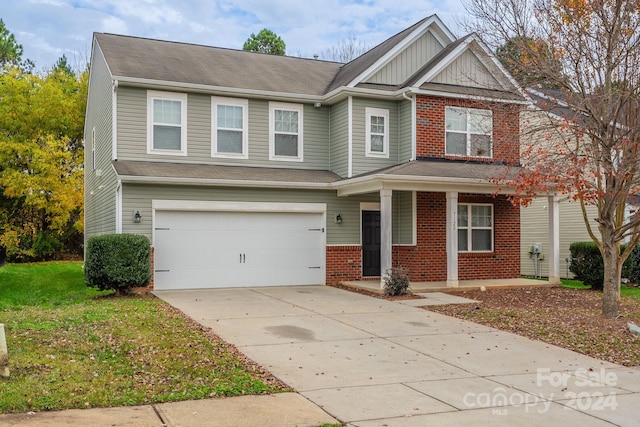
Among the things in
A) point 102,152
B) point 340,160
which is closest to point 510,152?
point 340,160

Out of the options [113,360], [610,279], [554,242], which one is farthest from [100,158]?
[610,279]

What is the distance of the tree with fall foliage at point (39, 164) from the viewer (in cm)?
2697

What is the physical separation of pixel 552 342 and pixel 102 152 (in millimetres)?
13898

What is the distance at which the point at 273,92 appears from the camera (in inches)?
685

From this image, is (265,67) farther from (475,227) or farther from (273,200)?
(475,227)

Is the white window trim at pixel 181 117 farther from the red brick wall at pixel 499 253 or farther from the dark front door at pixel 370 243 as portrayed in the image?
the red brick wall at pixel 499 253

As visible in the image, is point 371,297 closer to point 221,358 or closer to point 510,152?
point 510,152

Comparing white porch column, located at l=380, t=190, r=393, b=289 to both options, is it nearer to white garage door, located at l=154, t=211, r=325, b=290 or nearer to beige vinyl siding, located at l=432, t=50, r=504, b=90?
white garage door, located at l=154, t=211, r=325, b=290

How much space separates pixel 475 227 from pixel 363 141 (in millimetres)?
4134

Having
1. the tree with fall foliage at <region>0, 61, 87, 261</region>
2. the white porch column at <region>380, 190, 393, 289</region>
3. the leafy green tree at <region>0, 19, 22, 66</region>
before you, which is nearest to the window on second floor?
the white porch column at <region>380, 190, 393, 289</region>

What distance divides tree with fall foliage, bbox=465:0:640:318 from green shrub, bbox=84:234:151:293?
8.32 m

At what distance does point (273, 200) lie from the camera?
55.1 ft

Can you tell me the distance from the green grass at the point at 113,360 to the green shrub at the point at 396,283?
204 inches

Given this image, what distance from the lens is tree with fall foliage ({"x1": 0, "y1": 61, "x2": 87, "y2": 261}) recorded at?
88.5 ft
